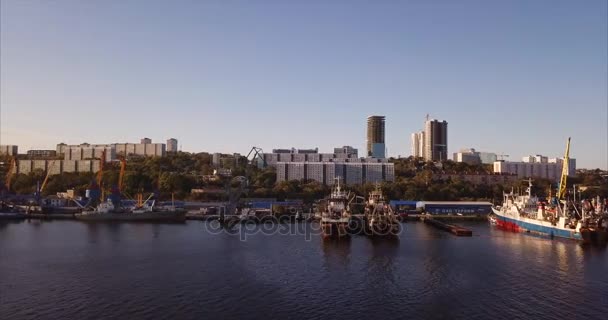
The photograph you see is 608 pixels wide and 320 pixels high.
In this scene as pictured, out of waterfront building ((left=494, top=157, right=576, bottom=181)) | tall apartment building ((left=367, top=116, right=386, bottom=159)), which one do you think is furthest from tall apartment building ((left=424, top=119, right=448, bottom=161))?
waterfront building ((left=494, top=157, right=576, bottom=181))

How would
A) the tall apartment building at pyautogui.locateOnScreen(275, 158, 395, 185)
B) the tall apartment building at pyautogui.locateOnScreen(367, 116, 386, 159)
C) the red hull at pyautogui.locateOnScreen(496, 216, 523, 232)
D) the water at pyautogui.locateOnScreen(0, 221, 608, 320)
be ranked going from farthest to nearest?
the tall apartment building at pyautogui.locateOnScreen(367, 116, 386, 159), the tall apartment building at pyautogui.locateOnScreen(275, 158, 395, 185), the red hull at pyautogui.locateOnScreen(496, 216, 523, 232), the water at pyautogui.locateOnScreen(0, 221, 608, 320)

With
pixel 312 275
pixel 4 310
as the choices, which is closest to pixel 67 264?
pixel 4 310

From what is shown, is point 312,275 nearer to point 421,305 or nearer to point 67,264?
point 421,305

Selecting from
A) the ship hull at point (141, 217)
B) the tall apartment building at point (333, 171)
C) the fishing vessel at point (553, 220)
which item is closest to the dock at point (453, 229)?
the fishing vessel at point (553, 220)

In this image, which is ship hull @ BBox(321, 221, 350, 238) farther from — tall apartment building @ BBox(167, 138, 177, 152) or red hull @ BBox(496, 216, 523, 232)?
tall apartment building @ BBox(167, 138, 177, 152)

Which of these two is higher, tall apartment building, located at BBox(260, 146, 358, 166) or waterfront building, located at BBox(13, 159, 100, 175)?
tall apartment building, located at BBox(260, 146, 358, 166)

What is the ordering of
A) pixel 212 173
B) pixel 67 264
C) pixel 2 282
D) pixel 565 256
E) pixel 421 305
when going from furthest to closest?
pixel 212 173
pixel 565 256
pixel 67 264
pixel 2 282
pixel 421 305

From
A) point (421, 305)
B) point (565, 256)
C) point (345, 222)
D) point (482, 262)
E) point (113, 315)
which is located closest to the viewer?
point (113, 315)
